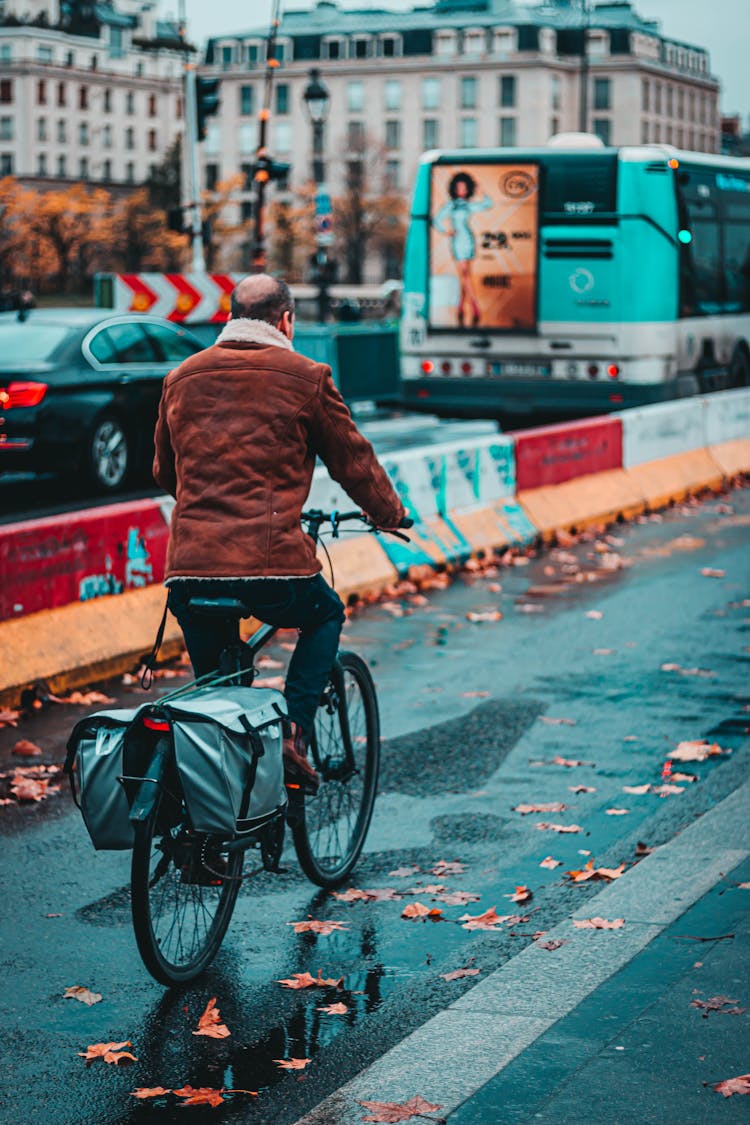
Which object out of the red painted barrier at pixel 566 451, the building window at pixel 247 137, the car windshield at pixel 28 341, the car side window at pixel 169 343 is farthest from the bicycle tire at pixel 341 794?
the building window at pixel 247 137

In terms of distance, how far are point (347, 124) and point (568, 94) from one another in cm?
1621

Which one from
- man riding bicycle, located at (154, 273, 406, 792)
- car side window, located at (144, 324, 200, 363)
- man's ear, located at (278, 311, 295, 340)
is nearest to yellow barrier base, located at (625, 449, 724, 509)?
car side window, located at (144, 324, 200, 363)

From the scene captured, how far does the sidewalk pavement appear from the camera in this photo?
13.1 feet

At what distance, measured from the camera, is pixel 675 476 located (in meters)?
17.4

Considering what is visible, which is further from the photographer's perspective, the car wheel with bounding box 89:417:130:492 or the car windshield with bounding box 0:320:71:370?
the car wheel with bounding box 89:417:130:492

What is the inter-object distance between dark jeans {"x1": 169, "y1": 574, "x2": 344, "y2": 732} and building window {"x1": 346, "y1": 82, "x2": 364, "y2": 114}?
438 feet

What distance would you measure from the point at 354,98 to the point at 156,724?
135 metres

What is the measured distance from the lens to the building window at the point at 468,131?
131625 mm

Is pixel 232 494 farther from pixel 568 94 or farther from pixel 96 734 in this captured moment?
pixel 568 94

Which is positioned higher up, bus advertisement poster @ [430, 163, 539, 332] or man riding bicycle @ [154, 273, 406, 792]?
bus advertisement poster @ [430, 163, 539, 332]

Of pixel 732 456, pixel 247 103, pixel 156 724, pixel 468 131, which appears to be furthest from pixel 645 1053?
pixel 247 103

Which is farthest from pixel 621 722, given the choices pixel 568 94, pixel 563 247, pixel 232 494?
pixel 568 94

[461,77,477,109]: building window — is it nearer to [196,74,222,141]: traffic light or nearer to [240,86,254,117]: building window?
[240,86,254,117]: building window

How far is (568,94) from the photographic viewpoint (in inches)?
5162
